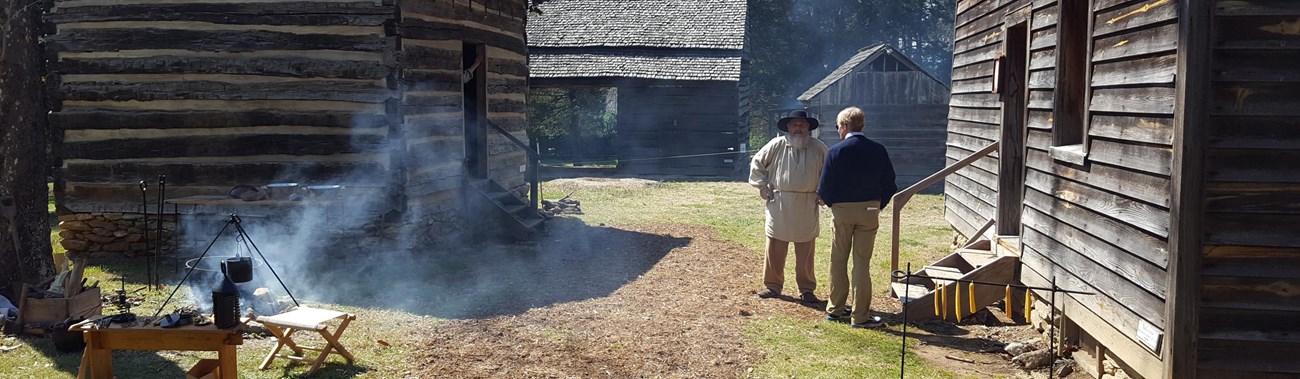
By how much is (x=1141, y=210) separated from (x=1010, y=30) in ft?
14.1

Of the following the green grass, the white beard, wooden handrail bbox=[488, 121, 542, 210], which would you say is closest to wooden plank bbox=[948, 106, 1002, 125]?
the green grass

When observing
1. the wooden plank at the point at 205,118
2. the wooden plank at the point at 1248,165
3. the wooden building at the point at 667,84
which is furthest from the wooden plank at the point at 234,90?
the wooden building at the point at 667,84

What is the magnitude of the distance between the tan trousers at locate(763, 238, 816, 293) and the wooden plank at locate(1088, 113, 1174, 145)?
3.16 metres

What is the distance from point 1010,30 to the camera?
9477mm

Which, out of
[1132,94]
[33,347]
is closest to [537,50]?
[33,347]

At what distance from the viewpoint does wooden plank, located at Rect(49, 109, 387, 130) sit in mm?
10664

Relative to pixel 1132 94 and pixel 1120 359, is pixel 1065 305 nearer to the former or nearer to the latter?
pixel 1120 359

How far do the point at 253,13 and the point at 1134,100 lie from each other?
874cm

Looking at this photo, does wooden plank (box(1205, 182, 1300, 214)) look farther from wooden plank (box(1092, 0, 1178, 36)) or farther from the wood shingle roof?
the wood shingle roof

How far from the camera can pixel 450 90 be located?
12148mm

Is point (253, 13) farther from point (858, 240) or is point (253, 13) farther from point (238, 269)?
point (858, 240)

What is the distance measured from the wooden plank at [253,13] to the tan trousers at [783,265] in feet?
15.6

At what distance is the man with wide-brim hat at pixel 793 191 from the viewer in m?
8.78

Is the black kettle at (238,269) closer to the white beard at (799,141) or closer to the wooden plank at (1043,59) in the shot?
the white beard at (799,141)
